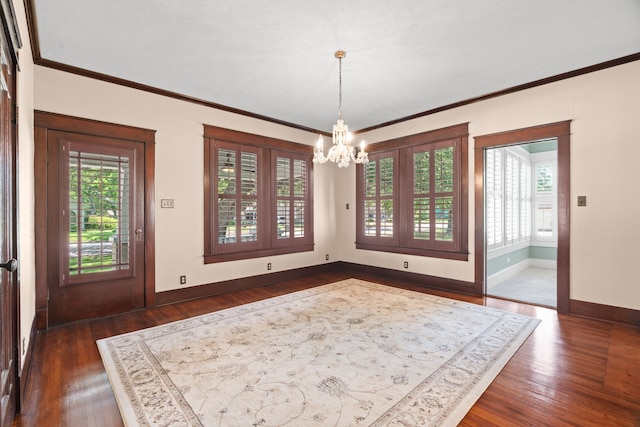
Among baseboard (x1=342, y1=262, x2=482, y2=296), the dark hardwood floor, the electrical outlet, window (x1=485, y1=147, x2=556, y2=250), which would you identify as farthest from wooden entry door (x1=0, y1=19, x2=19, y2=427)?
window (x1=485, y1=147, x2=556, y2=250)

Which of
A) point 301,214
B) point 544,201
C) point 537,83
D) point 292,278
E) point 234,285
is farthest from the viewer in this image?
point 544,201

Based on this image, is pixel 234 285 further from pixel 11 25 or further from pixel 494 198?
pixel 494 198

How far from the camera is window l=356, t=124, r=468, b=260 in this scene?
15.5 ft

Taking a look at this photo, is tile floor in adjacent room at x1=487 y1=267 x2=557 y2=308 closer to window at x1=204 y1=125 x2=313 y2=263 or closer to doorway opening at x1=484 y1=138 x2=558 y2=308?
doorway opening at x1=484 y1=138 x2=558 y2=308

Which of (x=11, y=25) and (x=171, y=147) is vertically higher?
(x=11, y=25)

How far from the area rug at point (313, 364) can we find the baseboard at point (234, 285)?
849 mm

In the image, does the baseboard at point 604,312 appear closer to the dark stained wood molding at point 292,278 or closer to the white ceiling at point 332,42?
the dark stained wood molding at point 292,278

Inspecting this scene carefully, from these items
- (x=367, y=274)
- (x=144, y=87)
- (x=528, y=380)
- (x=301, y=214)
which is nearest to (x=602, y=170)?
(x=528, y=380)

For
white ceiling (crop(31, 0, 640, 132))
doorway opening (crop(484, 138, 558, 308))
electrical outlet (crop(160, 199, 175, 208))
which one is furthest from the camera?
doorway opening (crop(484, 138, 558, 308))

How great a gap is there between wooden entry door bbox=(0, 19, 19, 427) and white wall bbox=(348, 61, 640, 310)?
5.07 meters

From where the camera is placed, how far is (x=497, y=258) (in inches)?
216

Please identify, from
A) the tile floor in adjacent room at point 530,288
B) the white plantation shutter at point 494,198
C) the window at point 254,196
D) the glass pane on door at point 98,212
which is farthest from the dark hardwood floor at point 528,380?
the white plantation shutter at point 494,198

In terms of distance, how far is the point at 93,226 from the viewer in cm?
353

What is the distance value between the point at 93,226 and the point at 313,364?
296 cm
